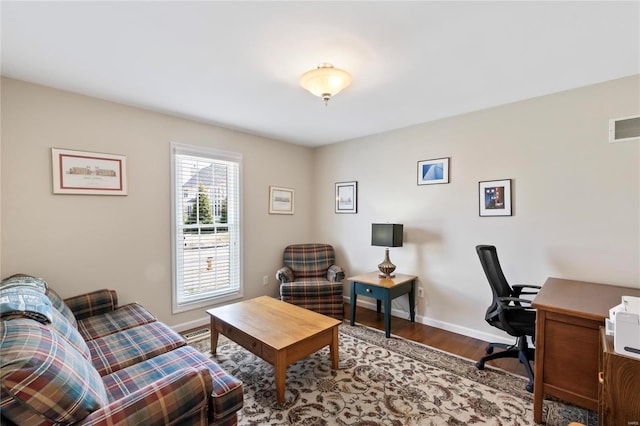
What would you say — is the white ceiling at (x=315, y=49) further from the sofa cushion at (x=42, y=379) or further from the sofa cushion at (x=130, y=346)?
the sofa cushion at (x=130, y=346)

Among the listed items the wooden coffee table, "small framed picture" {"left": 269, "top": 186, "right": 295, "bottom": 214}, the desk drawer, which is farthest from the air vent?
"small framed picture" {"left": 269, "top": 186, "right": 295, "bottom": 214}

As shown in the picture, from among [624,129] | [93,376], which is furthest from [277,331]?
[624,129]

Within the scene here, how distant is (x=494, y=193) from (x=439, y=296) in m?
1.31

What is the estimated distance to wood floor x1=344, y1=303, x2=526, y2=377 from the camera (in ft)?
8.42

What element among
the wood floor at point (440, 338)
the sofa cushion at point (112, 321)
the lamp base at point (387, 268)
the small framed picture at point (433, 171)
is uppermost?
the small framed picture at point (433, 171)

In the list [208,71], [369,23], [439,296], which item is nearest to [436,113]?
[369,23]

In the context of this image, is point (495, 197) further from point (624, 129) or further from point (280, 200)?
point (280, 200)

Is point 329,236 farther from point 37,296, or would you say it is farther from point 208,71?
point 37,296

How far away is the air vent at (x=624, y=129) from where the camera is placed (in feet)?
7.39

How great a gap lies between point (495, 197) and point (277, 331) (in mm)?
2498

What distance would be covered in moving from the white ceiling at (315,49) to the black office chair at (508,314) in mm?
1476

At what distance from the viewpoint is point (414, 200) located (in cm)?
354

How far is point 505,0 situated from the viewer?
4.85 ft

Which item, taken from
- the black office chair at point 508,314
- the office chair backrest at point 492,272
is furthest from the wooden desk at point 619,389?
the office chair backrest at point 492,272
